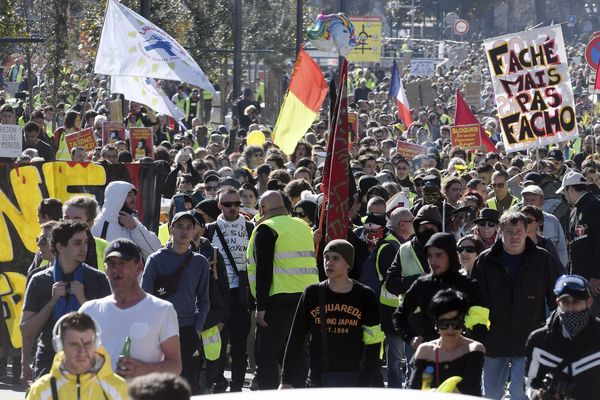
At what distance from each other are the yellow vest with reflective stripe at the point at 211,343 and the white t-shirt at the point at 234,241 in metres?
0.84

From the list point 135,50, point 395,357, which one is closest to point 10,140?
point 135,50

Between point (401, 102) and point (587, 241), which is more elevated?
point (401, 102)

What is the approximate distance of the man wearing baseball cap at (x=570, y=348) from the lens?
24.1 ft

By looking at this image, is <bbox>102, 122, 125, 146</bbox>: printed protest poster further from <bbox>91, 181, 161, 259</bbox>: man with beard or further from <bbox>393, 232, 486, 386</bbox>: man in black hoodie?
<bbox>393, 232, 486, 386</bbox>: man in black hoodie

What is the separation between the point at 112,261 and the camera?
7113mm

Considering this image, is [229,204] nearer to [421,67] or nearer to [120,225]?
[120,225]

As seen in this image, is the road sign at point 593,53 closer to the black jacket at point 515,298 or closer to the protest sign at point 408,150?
the protest sign at point 408,150

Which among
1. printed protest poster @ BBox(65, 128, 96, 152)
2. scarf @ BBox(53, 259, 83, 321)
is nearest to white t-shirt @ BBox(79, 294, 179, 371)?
scarf @ BBox(53, 259, 83, 321)

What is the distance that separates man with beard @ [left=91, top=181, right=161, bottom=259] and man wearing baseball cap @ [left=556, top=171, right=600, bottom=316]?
12.3 feet

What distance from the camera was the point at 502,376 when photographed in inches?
368

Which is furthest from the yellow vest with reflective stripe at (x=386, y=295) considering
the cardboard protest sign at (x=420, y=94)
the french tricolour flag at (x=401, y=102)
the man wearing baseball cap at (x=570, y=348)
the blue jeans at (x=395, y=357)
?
the cardboard protest sign at (x=420, y=94)

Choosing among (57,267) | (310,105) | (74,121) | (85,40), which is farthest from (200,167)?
(85,40)

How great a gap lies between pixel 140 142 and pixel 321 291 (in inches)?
422

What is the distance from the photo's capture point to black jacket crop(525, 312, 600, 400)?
289 inches
